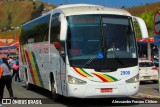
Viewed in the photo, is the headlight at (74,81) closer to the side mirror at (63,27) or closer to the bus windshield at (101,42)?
the bus windshield at (101,42)

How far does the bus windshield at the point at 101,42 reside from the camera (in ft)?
44.3

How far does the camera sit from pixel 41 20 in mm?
18391

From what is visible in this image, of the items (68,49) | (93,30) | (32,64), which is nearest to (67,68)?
(68,49)

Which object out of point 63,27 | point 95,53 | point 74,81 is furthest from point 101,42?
point 74,81

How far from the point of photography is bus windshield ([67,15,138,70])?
13516 millimetres

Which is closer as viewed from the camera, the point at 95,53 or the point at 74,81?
the point at 74,81

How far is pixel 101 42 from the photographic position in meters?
13.7

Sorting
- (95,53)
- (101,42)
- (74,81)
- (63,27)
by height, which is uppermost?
(63,27)

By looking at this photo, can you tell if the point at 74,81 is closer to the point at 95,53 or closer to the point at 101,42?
the point at 95,53

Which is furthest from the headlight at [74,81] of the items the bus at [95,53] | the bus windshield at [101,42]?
the bus windshield at [101,42]

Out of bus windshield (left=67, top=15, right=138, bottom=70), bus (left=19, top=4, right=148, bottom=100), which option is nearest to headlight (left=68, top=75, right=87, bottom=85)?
bus (left=19, top=4, right=148, bottom=100)

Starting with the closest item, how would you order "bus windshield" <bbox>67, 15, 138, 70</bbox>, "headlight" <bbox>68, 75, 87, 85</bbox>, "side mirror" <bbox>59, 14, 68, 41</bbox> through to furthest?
1. "side mirror" <bbox>59, 14, 68, 41</bbox>
2. "headlight" <bbox>68, 75, 87, 85</bbox>
3. "bus windshield" <bbox>67, 15, 138, 70</bbox>

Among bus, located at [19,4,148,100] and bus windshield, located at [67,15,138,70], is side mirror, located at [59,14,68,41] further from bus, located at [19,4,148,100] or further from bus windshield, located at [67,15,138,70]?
bus windshield, located at [67,15,138,70]

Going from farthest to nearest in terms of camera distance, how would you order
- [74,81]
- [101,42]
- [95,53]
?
[101,42], [95,53], [74,81]
